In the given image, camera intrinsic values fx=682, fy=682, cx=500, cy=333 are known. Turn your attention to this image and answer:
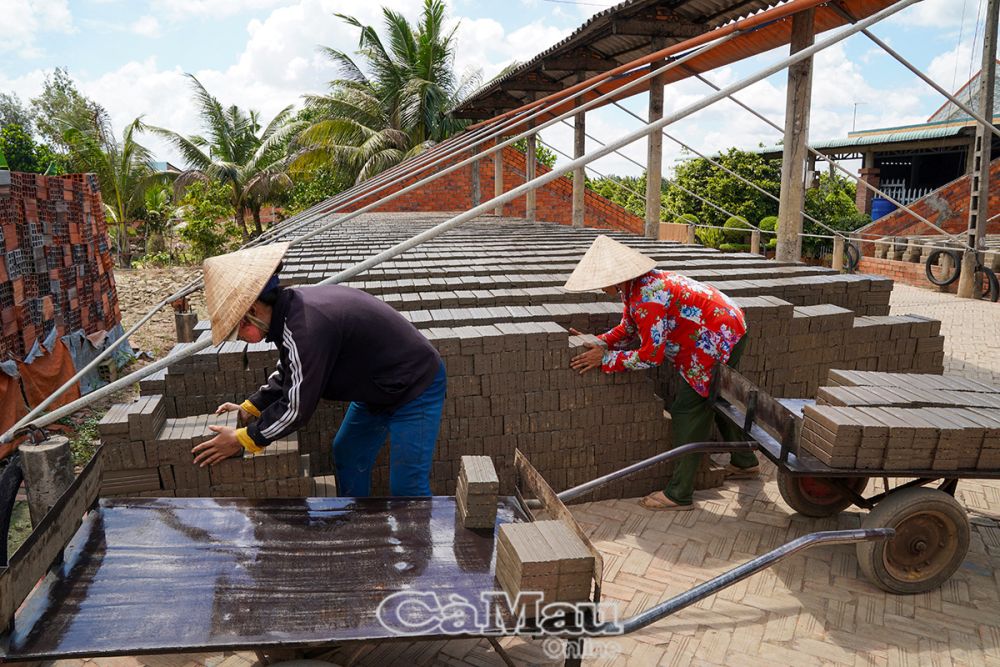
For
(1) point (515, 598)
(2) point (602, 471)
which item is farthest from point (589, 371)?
(1) point (515, 598)

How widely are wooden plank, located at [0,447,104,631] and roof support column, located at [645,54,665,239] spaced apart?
9.64 metres

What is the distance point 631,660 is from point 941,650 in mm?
1434

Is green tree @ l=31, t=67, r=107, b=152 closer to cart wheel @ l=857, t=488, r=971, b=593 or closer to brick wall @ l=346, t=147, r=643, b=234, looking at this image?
brick wall @ l=346, t=147, r=643, b=234

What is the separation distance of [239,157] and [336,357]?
985 inches

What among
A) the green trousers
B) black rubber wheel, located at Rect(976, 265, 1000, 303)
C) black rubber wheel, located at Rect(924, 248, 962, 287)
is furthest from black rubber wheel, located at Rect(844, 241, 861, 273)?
the green trousers

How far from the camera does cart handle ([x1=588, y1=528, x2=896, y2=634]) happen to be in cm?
228

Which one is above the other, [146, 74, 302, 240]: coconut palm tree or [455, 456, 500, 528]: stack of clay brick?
[146, 74, 302, 240]: coconut palm tree

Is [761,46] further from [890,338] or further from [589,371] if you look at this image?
[589,371]

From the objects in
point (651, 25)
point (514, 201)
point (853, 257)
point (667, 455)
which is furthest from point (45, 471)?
point (514, 201)

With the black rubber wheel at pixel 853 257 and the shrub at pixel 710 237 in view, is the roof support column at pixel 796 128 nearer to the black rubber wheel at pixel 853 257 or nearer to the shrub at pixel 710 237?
the black rubber wheel at pixel 853 257

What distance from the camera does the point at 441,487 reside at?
4.41 metres

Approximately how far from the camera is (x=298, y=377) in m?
2.84

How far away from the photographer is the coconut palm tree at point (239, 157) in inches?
925

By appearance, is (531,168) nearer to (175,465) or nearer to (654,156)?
(654,156)
